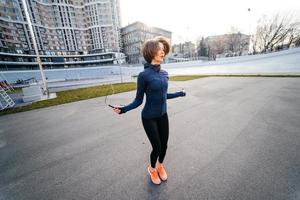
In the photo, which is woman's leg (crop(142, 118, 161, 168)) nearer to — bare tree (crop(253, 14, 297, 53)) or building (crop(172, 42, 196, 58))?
bare tree (crop(253, 14, 297, 53))

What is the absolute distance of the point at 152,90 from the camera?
74.0 inches

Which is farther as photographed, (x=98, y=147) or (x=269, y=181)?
(x=98, y=147)

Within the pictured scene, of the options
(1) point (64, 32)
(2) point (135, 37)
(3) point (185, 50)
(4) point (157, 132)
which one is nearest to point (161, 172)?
(4) point (157, 132)

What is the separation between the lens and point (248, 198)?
184cm

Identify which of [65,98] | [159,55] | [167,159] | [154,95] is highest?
[159,55]

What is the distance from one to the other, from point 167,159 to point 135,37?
8646cm

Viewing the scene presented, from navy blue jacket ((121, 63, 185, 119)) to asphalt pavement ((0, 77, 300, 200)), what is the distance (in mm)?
1132

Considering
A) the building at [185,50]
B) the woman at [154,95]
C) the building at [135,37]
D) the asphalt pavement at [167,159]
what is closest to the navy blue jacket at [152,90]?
the woman at [154,95]

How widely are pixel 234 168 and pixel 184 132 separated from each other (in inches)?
60.4

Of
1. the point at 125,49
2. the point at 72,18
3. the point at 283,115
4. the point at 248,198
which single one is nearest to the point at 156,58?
the point at 248,198

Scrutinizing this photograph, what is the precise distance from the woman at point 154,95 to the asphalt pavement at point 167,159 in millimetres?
561

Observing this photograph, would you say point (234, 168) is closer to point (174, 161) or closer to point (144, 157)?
point (174, 161)

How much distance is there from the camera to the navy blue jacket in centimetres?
184

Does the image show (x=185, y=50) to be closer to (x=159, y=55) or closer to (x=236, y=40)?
(x=236, y=40)
